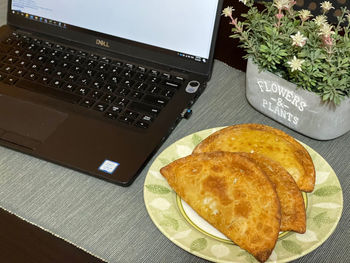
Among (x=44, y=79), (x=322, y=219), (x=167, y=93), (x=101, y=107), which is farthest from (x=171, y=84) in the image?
(x=322, y=219)

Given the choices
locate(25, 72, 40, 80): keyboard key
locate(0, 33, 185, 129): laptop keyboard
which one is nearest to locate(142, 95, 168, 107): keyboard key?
locate(0, 33, 185, 129): laptop keyboard

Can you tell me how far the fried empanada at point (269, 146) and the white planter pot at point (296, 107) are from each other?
0.07m

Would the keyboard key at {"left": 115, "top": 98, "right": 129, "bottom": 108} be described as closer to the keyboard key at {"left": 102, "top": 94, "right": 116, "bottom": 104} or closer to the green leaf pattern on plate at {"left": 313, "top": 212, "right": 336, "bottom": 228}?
the keyboard key at {"left": 102, "top": 94, "right": 116, "bottom": 104}

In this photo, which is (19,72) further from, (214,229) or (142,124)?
(214,229)

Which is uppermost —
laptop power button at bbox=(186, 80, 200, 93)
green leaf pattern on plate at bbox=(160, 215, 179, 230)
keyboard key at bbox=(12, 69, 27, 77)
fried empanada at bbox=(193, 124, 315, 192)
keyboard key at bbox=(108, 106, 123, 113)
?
fried empanada at bbox=(193, 124, 315, 192)

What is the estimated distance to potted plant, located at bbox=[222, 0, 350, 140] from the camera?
683 mm

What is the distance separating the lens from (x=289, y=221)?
0.59 metres

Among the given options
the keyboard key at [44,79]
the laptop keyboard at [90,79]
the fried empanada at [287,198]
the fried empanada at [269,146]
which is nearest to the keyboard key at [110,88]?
the laptop keyboard at [90,79]

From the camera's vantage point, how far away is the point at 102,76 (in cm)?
88

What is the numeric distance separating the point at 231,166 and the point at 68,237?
0.81ft

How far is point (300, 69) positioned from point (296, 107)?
0.10 meters

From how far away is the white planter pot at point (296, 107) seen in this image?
73cm

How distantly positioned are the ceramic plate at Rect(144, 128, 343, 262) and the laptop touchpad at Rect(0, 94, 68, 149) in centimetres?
21

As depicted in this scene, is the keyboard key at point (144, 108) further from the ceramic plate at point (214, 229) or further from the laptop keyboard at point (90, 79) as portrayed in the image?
the ceramic plate at point (214, 229)
